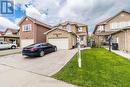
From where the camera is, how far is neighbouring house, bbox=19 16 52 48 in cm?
2911

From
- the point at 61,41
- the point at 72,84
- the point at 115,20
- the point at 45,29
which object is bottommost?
the point at 72,84

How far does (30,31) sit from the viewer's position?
1163 inches

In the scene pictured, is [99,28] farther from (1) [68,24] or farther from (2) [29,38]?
(2) [29,38]

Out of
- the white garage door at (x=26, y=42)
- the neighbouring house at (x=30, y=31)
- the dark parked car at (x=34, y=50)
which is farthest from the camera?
the white garage door at (x=26, y=42)

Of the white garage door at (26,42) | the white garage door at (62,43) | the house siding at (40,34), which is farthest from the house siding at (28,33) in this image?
the white garage door at (62,43)

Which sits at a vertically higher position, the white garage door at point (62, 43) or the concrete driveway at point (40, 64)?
the white garage door at point (62, 43)

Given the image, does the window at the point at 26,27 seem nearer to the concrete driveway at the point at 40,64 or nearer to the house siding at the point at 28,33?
the house siding at the point at 28,33

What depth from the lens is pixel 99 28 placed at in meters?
37.9

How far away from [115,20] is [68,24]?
1106 cm

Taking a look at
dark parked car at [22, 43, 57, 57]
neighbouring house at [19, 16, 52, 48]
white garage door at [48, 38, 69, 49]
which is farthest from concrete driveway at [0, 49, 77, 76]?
neighbouring house at [19, 16, 52, 48]

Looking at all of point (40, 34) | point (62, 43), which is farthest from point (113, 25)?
point (40, 34)

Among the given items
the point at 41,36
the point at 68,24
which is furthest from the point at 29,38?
the point at 68,24

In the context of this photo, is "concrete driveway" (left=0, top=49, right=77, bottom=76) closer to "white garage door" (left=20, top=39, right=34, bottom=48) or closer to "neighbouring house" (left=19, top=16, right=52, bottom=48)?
"neighbouring house" (left=19, top=16, right=52, bottom=48)

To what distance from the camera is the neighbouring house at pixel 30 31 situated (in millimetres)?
29109
